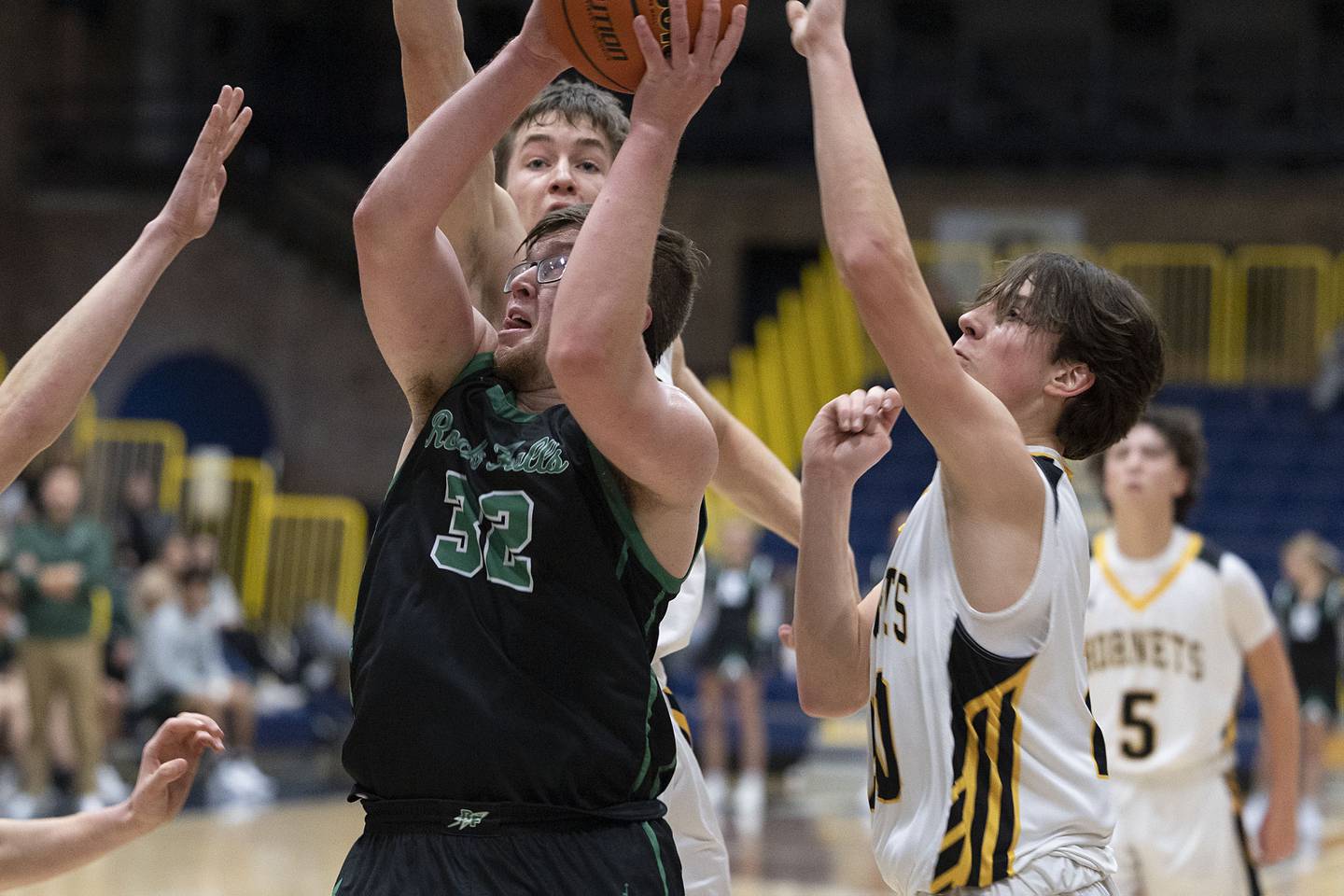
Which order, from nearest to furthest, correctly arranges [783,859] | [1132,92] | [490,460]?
[490,460], [783,859], [1132,92]

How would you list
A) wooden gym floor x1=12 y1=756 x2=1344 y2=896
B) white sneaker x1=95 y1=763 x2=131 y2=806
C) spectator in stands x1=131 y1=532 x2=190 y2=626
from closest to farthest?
wooden gym floor x1=12 y1=756 x2=1344 y2=896 < white sneaker x1=95 y1=763 x2=131 y2=806 < spectator in stands x1=131 y1=532 x2=190 y2=626

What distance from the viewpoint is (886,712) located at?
104 inches

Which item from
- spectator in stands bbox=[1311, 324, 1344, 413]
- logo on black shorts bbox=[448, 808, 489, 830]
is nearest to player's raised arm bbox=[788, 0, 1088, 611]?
logo on black shorts bbox=[448, 808, 489, 830]

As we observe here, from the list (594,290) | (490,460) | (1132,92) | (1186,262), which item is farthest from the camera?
(1132,92)

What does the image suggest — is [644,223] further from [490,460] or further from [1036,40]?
[1036,40]

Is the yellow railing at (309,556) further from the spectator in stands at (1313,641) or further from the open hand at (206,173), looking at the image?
the open hand at (206,173)

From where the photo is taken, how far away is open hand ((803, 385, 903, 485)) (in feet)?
8.82

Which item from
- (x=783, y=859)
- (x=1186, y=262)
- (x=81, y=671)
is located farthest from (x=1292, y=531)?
(x=81, y=671)

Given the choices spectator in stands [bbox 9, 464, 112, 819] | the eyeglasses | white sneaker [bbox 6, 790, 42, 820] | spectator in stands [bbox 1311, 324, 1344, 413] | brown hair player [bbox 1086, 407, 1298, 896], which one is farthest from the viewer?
spectator in stands [bbox 1311, 324, 1344, 413]

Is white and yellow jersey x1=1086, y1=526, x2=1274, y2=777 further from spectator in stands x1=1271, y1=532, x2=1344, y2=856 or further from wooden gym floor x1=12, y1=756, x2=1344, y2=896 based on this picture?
spectator in stands x1=1271, y1=532, x2=1344, y2=856

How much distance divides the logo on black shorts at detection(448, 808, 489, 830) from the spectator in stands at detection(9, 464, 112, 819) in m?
8.08

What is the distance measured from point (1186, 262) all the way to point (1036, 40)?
11.8 feet

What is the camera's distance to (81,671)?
986cm

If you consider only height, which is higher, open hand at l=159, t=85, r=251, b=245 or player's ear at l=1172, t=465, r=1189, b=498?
open hand at l=159, t=85, r=251, b=245
